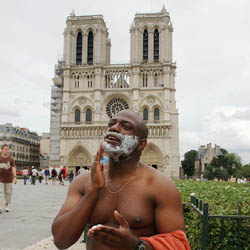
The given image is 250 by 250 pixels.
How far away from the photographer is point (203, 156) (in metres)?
52.5

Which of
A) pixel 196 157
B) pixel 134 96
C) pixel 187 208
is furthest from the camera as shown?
pixel 196 157

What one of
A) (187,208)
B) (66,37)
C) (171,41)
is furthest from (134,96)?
(187,208)

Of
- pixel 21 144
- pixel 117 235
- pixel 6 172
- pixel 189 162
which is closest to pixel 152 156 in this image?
pixel 189 162

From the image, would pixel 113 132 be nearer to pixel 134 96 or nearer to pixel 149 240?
pixel 149 240

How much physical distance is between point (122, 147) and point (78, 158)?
37734 mm

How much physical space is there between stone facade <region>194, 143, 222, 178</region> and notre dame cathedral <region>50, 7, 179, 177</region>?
611 inches

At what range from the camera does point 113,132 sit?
63.3 inches

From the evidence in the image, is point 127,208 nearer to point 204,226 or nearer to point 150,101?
point 204,226

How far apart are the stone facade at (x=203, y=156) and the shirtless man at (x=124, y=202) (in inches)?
1965

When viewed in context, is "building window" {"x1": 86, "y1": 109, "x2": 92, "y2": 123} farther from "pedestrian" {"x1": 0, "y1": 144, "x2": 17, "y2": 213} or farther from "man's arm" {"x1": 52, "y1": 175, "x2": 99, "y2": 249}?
"man's arm" {"x1": 52, "y1": 175, "x2": 99, "y2": 249}

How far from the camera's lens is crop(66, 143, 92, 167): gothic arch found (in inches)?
1490

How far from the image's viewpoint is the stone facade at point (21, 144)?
171 feet

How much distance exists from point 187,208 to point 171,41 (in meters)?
37.2

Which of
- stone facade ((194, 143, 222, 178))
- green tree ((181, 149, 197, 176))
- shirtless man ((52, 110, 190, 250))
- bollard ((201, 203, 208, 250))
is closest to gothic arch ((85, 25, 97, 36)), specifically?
stone facade ((194, 143, 222, 178))
